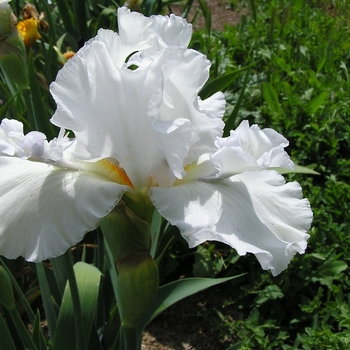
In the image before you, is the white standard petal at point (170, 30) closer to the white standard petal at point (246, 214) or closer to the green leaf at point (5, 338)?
the white standard petal at point (246, 214)

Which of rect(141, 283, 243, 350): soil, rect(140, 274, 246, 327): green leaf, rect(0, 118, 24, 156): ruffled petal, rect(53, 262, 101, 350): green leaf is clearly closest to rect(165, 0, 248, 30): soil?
rect(141, 283, 243, 350): soil

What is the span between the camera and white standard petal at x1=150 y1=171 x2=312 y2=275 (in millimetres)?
601

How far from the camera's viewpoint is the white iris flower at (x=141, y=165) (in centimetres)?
62

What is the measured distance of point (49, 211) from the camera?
0.63 metres

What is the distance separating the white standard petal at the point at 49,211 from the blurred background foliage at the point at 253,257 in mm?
418

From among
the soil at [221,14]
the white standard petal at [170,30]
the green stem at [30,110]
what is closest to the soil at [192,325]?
the green stem at [30,110]

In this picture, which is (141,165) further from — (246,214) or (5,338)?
(5,338)

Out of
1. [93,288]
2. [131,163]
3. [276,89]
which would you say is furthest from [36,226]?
[276,89]

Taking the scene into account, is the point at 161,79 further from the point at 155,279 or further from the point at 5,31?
the point at 5,31

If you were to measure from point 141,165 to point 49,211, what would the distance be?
0.48 feet

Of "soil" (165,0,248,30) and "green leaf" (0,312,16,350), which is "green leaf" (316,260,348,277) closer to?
"green leaf" (0,312,16,350)

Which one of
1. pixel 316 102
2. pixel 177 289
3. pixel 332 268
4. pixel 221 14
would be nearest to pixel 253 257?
pixel 332 268

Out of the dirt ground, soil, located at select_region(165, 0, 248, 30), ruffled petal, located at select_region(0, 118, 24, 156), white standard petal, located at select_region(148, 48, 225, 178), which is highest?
white standard petal, located at select_region(148, 48, 225, 178)

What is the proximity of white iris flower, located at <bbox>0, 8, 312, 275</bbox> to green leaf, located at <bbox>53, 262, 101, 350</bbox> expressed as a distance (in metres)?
0.37
